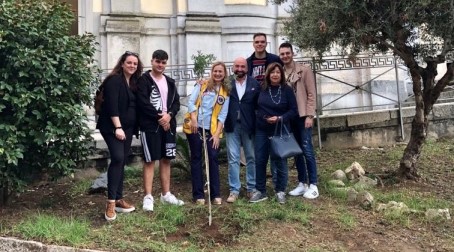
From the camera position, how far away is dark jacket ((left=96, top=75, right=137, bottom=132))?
555cm

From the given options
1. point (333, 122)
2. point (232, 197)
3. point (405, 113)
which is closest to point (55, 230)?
point (232, 197)

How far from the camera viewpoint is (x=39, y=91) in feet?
18.4

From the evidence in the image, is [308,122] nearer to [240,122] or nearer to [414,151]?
[240,122]

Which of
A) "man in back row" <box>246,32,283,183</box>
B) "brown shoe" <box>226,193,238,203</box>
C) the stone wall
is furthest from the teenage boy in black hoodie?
the stone wall

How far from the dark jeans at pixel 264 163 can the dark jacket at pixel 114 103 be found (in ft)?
5.20

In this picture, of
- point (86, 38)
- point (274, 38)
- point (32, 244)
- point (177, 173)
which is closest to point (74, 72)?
point (86, 38)

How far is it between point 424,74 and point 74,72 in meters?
4.63

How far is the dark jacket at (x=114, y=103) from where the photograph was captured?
555cm

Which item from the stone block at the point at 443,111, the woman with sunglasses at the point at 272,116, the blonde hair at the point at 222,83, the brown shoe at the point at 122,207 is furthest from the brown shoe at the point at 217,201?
the stone block at the point at 443,111

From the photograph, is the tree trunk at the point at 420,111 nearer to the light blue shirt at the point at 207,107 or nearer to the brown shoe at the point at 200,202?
the light blue shirt at the point at 207,107

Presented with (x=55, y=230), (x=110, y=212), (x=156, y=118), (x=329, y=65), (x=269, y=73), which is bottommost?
(x=55, y=230)

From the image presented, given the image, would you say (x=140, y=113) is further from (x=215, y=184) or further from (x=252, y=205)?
(x=252, y=205)

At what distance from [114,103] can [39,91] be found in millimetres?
858

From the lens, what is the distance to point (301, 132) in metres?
6.34
